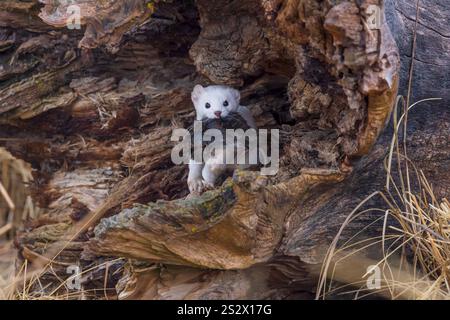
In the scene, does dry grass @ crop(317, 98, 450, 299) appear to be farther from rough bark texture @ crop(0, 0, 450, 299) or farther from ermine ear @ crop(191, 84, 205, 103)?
ermine ear @ crop(191, 84, 205, 103)

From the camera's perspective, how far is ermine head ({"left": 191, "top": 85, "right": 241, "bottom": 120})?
2.59 m

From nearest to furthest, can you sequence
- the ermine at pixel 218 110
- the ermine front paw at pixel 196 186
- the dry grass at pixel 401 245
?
the dry grass at pixel 401 245 < the ermine front paw at pixel 196 186 < the ermine at pixel 218 110

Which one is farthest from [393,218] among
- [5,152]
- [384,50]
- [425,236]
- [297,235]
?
[5,152]

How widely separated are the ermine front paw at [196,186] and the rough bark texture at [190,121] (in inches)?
12.5

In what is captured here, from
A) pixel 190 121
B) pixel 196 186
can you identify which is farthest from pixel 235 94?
pixel 196 186

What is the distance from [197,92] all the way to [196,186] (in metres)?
0.47

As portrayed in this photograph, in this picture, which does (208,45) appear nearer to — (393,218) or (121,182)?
(121,182)

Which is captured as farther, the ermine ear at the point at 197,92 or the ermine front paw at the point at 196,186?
the ermine ear at the point at 197,92

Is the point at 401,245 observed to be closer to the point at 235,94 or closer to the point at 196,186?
the point at 196,186

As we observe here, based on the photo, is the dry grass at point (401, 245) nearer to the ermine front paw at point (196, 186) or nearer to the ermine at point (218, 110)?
the ermine front paw at point (196, 186)

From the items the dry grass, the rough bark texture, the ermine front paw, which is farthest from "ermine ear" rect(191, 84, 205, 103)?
the dry grass

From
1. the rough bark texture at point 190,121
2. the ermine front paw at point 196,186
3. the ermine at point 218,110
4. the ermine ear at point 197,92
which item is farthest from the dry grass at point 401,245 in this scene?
the ermine ear at point 197,92

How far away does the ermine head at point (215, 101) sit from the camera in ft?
8.48

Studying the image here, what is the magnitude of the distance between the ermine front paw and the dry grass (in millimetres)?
600
